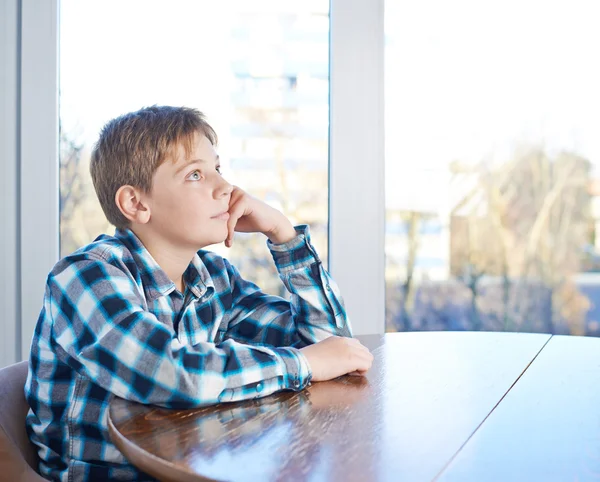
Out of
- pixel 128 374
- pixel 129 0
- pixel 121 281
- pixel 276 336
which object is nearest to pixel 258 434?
pixel 128 374

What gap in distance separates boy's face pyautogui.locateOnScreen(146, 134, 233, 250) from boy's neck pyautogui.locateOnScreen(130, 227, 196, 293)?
1cm

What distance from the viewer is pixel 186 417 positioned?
0.90 metres

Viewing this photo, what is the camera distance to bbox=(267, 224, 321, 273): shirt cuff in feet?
4.75

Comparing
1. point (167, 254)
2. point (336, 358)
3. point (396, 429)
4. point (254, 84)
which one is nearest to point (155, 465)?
point (396, 429)

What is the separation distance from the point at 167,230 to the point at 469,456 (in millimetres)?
789

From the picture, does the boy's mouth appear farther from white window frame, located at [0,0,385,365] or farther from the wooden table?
white window frame, located at [0,0,385,365]

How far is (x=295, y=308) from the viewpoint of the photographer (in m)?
1.41

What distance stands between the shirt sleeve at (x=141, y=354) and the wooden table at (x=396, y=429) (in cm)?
2

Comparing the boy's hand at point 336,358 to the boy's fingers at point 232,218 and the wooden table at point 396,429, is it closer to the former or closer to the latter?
the wooden table at point 396,429

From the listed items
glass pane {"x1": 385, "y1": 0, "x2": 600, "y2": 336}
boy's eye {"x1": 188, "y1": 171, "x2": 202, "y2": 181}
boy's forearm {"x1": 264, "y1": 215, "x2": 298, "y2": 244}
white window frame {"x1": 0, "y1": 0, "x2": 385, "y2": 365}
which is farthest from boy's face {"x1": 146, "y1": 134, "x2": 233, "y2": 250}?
glass pane {"x1": 385, "y1": 0, "x2": 600, "y2": 336}

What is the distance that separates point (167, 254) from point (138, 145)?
0.69 feet

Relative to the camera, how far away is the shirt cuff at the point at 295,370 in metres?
1.02

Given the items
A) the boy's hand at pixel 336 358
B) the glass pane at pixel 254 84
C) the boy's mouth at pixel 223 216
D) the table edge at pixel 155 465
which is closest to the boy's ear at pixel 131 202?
the boy's mouth at pixel 223 216

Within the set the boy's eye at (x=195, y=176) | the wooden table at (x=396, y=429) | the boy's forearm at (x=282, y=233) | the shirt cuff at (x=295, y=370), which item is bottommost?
Result: the wooden table at (x=396, y=429)
